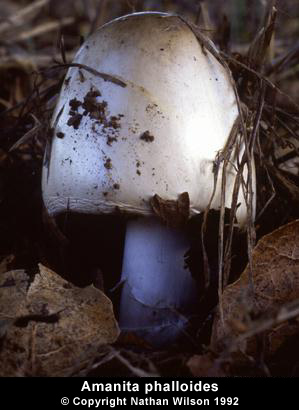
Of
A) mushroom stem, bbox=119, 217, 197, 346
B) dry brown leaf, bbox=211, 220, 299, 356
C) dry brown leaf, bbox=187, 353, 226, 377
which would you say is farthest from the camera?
mushroom stem, bbox=119, 217, 197, 346

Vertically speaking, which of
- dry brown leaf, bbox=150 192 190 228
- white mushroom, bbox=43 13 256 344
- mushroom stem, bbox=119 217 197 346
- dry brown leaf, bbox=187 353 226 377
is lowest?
dry brown leaf, bbox=187 353 226 377

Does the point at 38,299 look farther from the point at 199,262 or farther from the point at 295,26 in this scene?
the point at 295,26

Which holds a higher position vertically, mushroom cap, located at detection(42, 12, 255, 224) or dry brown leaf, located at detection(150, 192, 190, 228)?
mushroom cap, located at detection(42, 12, 255, 224)

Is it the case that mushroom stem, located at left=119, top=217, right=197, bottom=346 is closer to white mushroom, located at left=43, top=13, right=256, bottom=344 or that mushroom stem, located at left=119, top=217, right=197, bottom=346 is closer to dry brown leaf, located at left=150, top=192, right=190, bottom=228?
white mushroom, located at left=43, top=13, right=256, bottom=344

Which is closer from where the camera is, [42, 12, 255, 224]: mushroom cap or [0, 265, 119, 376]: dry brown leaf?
[0, 265, 119, 376]: dry brown leaf

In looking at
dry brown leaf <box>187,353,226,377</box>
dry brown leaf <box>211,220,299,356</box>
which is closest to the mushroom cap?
dry brown leaf <box>211,220,299,356</box>

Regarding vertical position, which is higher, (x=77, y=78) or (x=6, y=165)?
(x=77, y=78)

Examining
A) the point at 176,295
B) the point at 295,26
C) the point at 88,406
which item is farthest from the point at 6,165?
the point at 295,26
